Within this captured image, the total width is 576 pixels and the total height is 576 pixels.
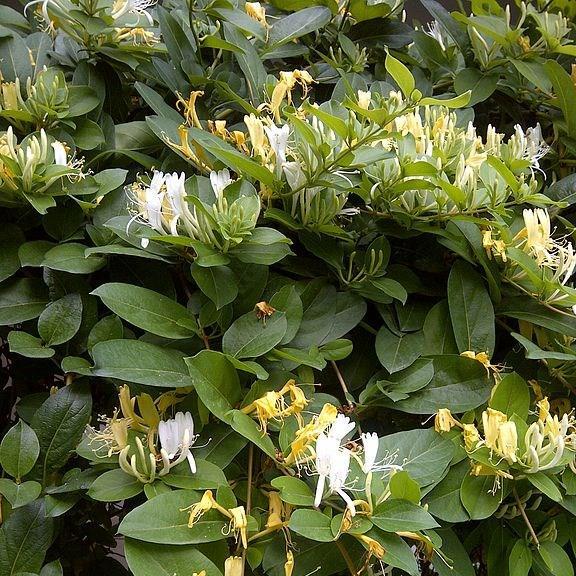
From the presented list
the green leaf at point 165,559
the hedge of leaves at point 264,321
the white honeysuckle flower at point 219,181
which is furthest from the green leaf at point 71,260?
the green leaf at point 165,559

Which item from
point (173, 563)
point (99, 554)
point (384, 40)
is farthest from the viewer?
point (384, 40)

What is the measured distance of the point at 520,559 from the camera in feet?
1.76

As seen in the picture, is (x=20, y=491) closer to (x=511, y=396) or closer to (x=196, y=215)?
(x=196, y=215)

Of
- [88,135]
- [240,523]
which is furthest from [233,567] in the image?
[88,135]

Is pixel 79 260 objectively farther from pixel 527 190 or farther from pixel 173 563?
pixel 527 190

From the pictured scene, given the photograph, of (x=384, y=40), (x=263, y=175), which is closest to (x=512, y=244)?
(x=263, y=175)

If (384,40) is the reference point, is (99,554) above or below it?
below

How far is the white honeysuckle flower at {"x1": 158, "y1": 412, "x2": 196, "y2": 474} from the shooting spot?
0.46 m

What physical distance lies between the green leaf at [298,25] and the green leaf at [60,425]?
0.40 metres

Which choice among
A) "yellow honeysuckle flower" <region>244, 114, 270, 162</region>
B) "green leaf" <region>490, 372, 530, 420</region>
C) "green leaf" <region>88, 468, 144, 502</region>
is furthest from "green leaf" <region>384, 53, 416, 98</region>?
"green leaf" <region>88, 468, 144, 502</region>

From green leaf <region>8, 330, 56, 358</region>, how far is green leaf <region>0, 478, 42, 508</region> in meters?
0.09

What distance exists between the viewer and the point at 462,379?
0.55 m

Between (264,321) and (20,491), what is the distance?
7.9 inches

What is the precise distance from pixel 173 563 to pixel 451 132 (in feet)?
1.31
